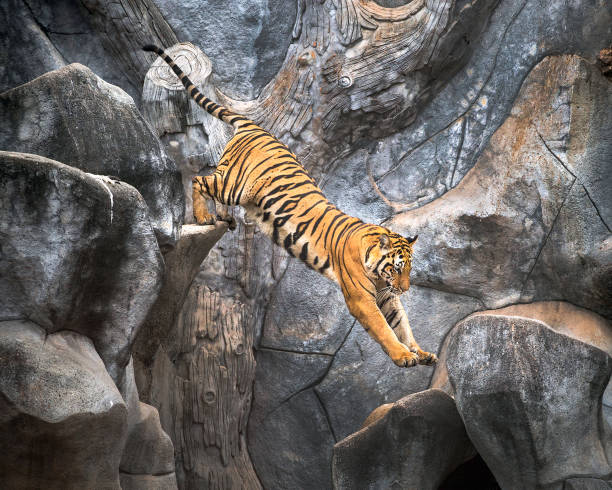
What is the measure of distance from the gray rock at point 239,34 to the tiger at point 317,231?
1355 millimetres

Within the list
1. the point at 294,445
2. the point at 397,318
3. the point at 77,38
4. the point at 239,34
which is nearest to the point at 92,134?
the point at 397,318

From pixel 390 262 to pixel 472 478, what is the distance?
200 centimetres

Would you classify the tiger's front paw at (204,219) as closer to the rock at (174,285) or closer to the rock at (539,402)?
the rock at (174,285)

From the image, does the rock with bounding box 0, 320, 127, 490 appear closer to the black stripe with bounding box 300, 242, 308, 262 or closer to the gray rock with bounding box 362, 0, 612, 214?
the black stripe with bounding box 300, 242, 308, 262

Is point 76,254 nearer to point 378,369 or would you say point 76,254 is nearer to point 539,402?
point 539,402

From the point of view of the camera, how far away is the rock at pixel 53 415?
3.02 metres

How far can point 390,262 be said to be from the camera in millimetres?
4016

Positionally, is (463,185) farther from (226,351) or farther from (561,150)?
(226,351)

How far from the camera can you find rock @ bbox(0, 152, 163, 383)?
128 inches

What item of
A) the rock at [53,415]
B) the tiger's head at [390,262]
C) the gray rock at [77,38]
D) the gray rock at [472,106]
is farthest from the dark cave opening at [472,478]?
the gray rock at [77,38]

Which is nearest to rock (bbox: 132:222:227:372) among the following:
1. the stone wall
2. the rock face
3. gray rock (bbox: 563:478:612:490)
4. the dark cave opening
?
the stone wall

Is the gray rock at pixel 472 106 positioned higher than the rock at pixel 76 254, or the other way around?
the gray rock at pixel 472 106

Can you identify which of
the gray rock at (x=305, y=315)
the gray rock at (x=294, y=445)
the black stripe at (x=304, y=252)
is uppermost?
the black stripe at (x=304, y=252)

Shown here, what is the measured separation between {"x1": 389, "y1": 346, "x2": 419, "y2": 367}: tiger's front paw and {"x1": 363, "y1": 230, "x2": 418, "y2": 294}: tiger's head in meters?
0.32
